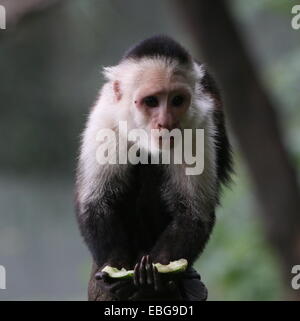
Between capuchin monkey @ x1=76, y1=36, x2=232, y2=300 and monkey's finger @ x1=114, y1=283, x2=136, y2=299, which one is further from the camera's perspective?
capuchin monkey @ x1=76, y1=36, x2=232, y2=300

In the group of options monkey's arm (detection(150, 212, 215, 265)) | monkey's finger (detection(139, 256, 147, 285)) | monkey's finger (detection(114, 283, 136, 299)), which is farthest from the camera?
monkey's arm (detection(150, 212, 215, 265))

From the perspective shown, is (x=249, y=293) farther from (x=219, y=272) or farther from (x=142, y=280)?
(x=142, y=280)

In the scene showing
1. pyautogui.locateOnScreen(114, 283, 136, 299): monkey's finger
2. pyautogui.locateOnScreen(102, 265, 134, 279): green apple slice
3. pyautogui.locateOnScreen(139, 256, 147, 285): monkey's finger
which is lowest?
pyautogui.locateOnScreen(114, 283, 136, 299): monkey's finger

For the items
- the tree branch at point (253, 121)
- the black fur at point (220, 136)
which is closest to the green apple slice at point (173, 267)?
the black fur at point (220, 136)

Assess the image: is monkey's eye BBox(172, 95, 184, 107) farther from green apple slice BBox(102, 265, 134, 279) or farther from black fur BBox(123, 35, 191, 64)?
green apple slice BBox(102, 265, 134, 279)

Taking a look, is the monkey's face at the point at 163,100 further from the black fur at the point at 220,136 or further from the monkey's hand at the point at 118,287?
the monkey's hand at the point at 118,287

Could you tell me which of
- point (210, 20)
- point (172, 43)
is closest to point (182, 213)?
point (172, 43)

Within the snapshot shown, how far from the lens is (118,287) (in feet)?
8.36

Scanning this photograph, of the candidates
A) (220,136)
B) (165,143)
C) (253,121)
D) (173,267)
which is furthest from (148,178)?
(253,121)

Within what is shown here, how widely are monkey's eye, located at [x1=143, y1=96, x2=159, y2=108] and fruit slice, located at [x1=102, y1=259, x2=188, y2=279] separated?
595mm

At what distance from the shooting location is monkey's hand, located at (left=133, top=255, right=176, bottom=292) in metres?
2.43

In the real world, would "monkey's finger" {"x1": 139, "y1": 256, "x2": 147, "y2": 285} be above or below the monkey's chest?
below

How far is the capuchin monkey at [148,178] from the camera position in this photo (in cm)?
267

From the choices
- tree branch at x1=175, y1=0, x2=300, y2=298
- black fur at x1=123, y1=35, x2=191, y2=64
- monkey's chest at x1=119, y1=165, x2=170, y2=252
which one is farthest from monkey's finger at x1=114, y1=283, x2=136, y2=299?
tree branch at x1=175, y1=0, x2=300, y2=298
